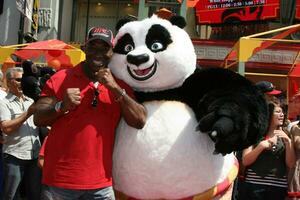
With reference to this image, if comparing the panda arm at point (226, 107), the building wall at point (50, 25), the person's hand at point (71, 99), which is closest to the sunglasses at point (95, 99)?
the person's hand at point (71, 99)

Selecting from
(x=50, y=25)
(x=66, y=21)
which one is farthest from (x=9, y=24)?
(x=66, y=21)

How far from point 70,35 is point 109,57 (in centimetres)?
1304

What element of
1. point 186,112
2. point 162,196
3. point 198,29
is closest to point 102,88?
point 186,112

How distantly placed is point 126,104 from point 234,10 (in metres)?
10.8

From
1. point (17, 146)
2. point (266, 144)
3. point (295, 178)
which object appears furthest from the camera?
point (17, 146)

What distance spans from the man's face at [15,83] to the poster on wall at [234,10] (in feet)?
30.2

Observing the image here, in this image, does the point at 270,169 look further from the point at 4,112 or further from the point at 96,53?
the point at 4,112

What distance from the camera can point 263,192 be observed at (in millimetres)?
3738

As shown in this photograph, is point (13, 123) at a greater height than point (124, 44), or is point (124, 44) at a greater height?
point (124, 44)

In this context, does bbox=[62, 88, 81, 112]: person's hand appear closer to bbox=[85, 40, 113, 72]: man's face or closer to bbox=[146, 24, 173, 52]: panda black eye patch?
bbox=[85, 40, 113, 72]: man's face

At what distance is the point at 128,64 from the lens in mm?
2707

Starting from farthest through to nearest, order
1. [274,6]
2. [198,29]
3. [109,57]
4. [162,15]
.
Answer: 1. [198,29]
2. [274,6]
3. [162,15]
4. [109,57]

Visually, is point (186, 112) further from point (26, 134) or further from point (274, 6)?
point (274, 6)

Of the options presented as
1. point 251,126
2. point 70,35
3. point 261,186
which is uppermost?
point 70,35
